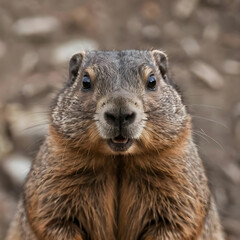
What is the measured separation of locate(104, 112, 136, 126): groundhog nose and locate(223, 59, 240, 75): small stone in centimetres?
585

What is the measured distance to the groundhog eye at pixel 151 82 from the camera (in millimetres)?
5734

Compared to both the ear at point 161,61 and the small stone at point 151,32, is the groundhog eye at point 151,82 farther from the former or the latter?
the small stone at point 151,32

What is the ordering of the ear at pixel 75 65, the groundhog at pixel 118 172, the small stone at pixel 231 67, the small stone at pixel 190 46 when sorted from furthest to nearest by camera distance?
the small stone at pixel 190 46 < the small stone at pixel 231 67 < the ear at pixel 75 65 < the groundhog at pixel 118 172

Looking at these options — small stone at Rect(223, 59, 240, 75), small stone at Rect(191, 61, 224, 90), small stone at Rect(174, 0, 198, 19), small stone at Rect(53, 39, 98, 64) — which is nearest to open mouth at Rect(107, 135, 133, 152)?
small stone at Rect(191, 61, 224, 90)

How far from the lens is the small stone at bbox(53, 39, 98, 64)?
1072cm

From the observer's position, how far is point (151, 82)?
5746mm

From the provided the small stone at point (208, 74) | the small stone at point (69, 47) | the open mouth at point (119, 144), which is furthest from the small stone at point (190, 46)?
the open mouth at point (119, 144)

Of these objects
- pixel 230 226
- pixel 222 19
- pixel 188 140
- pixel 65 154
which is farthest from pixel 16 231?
pixel 222 19

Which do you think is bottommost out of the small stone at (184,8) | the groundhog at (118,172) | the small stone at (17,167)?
the small stone at (17,167)

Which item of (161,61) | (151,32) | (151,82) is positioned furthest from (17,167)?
(151,82)

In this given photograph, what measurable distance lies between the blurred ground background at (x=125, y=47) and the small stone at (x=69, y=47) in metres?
0.02

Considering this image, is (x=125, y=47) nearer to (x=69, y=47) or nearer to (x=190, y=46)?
(x=69, y=47)

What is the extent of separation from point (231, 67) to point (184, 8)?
146 centimetres

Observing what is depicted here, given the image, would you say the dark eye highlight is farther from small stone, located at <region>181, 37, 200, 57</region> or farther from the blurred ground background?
small stone, located at <region>181, 37, 200, 57</region>
